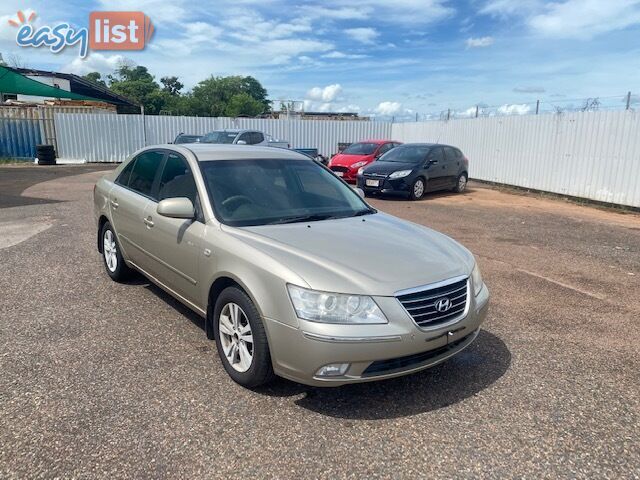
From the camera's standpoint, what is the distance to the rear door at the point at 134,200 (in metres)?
4.59

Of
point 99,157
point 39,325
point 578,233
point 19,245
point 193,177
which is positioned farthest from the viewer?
point 99,157

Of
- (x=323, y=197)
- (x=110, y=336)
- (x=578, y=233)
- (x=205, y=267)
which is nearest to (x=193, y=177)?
(x=205, y=267)

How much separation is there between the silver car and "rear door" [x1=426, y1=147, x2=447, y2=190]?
31.1 ft

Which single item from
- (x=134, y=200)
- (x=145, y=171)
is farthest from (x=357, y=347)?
(x=145, y=171)

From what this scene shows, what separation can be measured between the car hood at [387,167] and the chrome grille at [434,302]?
10.1m

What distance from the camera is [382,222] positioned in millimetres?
4008

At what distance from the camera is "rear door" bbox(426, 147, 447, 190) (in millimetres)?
13625

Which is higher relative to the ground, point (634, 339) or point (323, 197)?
point (323, 197)

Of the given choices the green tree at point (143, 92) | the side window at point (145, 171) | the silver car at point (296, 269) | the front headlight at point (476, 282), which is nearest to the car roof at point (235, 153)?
the silver car at point (296, 269)

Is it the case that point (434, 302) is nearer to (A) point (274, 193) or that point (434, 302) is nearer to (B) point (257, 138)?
(A) point (274, 193)

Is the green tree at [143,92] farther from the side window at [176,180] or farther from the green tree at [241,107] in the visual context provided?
the side window at [176,180]

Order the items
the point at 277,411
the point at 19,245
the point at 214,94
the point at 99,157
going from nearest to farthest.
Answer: the point at 277,411
the point at 19,245
the point at 99,157
the point at 214,94

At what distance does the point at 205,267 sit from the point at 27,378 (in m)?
1.42

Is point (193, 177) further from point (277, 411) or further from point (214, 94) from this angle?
point (214, 94)
